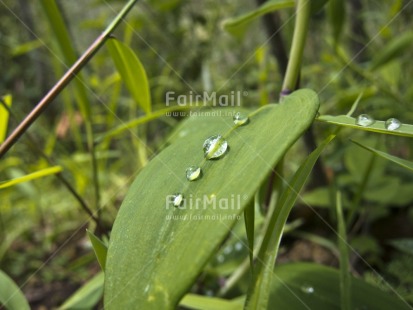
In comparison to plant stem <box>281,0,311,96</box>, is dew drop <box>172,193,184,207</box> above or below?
below

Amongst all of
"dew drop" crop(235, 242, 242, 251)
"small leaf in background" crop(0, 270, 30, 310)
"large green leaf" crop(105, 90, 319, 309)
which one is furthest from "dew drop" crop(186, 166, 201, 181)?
"dew drop" crop(235, 242, 242, 251)

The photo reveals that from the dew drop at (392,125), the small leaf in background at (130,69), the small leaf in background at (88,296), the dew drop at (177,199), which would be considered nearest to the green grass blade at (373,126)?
the dew drop at (392,125)

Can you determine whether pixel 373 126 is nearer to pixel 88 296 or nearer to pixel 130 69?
pixel 130 69

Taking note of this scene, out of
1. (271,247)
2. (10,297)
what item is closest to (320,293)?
(271,247)

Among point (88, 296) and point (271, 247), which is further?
point (88, 296)

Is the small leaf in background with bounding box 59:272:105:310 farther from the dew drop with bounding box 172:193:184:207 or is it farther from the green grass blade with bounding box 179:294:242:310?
the dew drop with bounding box 172:193:184:207
